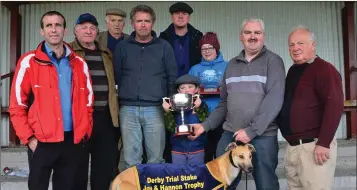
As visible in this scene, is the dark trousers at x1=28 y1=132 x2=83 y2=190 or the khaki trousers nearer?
the khaki trousers

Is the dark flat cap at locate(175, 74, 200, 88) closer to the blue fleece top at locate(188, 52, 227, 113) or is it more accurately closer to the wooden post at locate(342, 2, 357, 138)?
the blue fleece top at locate(188, 52, 227, 113)

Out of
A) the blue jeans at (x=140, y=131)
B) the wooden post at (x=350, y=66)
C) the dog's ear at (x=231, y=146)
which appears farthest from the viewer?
the wooden post at (x=350, y=66)

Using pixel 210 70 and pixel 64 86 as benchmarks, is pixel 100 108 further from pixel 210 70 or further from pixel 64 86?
pixel 210 70

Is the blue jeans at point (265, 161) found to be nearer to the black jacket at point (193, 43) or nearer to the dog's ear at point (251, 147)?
the dog's ear at point (251, 147)

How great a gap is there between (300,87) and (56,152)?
2.09 meters

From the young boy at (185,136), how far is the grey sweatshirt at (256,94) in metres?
0.46

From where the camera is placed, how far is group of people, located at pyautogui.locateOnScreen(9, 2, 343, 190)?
10.4 ft

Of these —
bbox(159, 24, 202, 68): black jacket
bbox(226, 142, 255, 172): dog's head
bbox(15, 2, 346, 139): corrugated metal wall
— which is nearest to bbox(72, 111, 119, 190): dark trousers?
bbox(159, 24, 202, 68): black jacket

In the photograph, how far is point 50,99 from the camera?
3.21 metres

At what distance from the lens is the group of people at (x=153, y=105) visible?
125 inches

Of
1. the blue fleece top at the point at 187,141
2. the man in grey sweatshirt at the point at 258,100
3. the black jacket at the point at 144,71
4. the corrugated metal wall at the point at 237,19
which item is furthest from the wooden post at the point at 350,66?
the black jacket at the point at 144,71

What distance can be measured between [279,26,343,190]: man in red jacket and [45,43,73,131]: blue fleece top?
1.80 metres

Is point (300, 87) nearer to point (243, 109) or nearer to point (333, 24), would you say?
point (243, 109)

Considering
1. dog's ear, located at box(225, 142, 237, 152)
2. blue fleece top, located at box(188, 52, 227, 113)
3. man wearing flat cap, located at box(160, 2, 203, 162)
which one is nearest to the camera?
dog's ear, located at box(225, 142, 237, 152)
